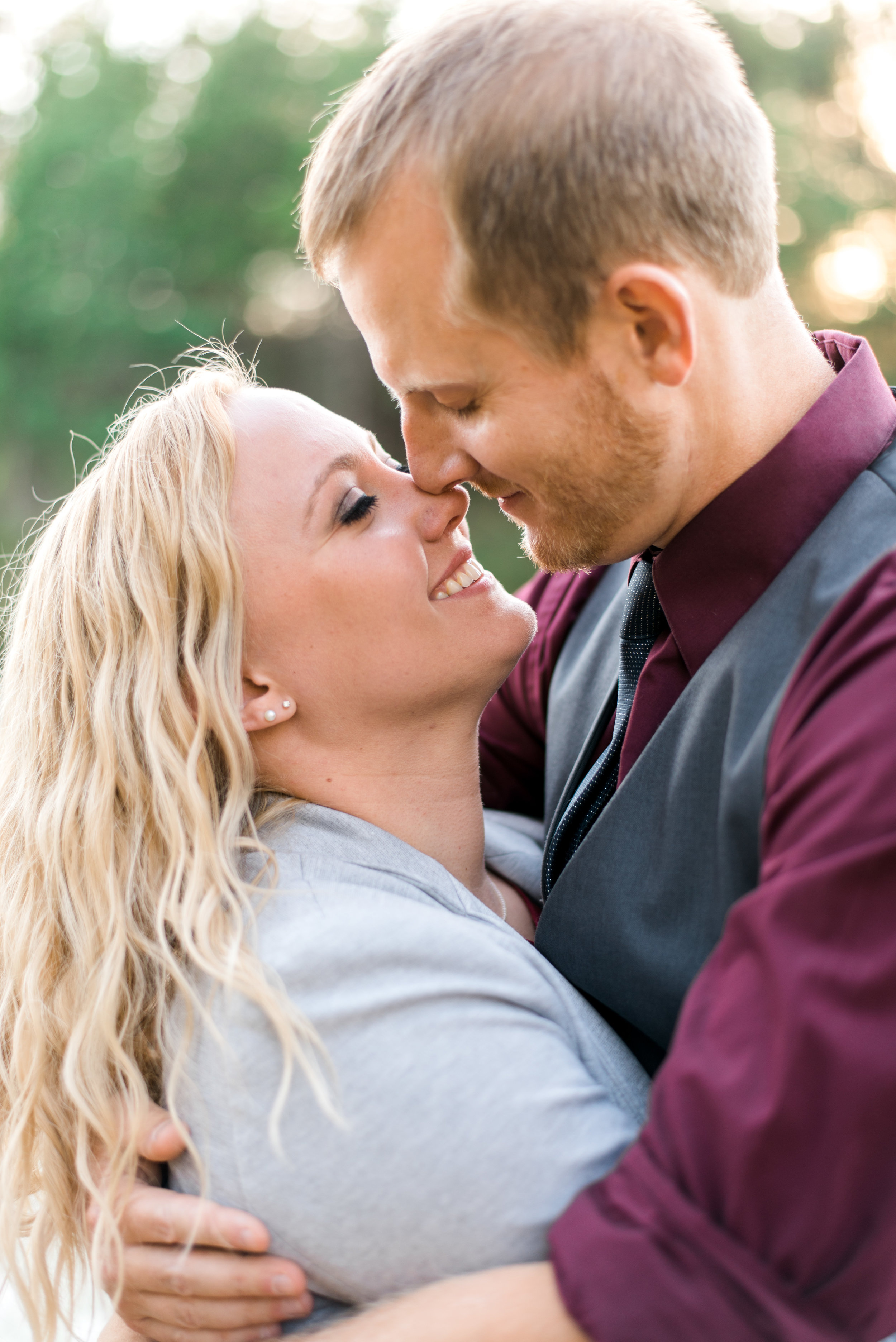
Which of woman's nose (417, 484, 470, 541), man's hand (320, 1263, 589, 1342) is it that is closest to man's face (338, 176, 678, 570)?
woman's nose (417, 484, 470, 541)

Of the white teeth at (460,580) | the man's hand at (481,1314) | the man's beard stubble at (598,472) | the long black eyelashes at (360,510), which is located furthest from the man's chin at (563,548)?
the man's hand at (481,1314)

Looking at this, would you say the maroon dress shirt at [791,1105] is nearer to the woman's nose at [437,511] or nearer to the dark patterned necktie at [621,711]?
the dark patterned necktie at [621,711]

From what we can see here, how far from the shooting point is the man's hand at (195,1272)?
125 centimetres

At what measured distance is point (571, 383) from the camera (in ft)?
4.74

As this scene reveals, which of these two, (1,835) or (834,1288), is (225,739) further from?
(834,1288)

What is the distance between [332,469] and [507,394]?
0.35 m

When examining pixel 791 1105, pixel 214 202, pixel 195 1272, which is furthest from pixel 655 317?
pixel 214 202

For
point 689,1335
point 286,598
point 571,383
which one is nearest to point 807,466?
point 571,383

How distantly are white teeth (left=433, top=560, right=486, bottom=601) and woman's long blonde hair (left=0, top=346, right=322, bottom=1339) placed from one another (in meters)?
0.33

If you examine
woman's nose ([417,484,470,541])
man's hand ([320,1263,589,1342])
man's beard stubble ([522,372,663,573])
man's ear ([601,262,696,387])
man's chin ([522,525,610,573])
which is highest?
man's ear ([601,262,696,387])

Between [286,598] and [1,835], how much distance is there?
0.59 m

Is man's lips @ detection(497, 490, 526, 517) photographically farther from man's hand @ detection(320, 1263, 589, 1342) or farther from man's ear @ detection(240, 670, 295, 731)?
man's hand @ detection(320, 1263, 589, 1342)

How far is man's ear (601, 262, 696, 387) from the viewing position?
1.36 metres

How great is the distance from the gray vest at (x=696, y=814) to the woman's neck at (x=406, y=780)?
27cm
